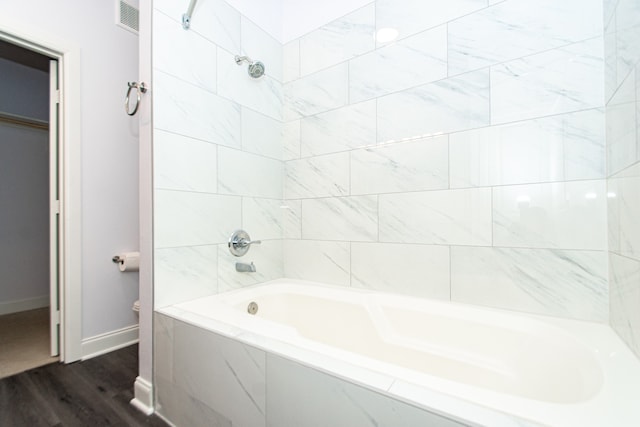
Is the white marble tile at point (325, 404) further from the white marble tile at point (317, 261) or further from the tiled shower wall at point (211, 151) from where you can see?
the white marble tile at point (317, 261)

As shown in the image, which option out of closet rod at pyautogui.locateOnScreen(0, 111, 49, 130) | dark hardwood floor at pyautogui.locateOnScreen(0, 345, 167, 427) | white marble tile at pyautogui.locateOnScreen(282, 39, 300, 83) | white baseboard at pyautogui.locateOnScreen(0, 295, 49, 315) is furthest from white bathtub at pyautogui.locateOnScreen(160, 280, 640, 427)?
closet rod at pyautogui.locateOnScreen(0, 111, 49, 130)

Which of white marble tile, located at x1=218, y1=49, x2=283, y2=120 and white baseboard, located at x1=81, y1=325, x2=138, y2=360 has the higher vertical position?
white marble tile, located at x1=218, y1=49, x2=283, y2=120

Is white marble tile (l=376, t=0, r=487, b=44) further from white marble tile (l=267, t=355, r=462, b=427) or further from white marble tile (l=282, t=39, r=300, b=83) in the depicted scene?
white marble tile (l=267, t=355, r=462, b=427)

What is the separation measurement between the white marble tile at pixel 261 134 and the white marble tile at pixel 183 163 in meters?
0.27

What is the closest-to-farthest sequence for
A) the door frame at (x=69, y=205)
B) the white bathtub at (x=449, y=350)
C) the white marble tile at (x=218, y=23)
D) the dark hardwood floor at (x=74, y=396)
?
the white bathtub at (x=449, y=350) < the dark hardwood floor at (x=74, y=396) < the white marble tile at (x=218, y=23) < the door frame at (x=69, y=205)

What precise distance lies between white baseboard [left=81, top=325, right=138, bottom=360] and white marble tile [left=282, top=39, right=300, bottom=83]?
7.13 ft

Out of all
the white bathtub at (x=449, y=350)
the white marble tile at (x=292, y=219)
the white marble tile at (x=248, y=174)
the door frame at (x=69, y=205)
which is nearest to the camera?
the white bathtub at (x=449, y=350)

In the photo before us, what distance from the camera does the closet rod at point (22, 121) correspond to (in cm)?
265

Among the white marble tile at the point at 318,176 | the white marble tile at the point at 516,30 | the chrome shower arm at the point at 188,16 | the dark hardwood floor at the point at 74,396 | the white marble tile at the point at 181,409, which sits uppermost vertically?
the chrome shower arm at the point at 188,16

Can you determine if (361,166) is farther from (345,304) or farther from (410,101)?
(345,304)

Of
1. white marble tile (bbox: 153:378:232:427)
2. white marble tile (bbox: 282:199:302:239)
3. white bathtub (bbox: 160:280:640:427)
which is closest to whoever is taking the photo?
white bathtub (bbox: 160:280:640:427)

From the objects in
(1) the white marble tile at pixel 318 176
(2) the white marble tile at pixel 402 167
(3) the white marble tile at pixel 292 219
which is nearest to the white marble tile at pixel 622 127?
(2) the white marble tile at pixel 402 167

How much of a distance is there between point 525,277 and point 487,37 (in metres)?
1.11

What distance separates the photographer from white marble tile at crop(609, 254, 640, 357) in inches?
31.3
